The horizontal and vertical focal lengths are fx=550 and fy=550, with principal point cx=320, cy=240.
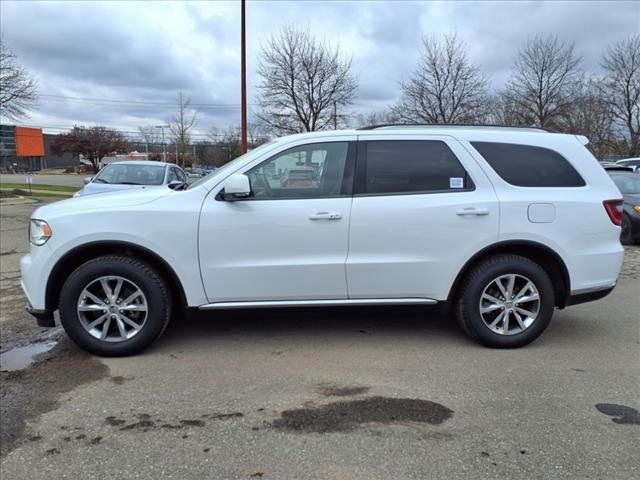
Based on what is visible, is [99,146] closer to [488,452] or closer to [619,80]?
[619,80]

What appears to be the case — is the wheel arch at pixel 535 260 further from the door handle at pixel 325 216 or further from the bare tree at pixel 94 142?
the bare tree at pixel 94 142

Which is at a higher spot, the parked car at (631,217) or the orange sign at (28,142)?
the orange sign at (28,142)

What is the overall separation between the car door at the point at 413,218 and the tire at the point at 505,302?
198mm

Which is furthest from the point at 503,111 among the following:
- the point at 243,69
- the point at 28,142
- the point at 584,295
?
the point at 28,142

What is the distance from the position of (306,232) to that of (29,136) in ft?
307

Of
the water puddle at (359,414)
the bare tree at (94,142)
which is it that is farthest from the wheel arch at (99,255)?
the bare tree at (94,142)

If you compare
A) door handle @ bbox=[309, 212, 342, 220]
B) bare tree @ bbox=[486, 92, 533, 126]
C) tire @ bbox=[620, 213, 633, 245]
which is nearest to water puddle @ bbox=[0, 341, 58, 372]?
door handle @ bbox=[309, 212, 342, 220]

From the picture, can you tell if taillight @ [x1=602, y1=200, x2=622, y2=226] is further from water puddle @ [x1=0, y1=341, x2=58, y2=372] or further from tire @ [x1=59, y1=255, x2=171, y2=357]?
water puddle @ [x1=0, y1=341, x2=58, y2=372]

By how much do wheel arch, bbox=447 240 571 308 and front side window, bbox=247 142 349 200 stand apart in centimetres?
125

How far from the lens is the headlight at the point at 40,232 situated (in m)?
4.27

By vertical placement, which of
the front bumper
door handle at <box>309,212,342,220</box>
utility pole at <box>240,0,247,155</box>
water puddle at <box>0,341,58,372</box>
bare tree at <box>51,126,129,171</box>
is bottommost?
water puddle at <box>0,341,58,372</box>

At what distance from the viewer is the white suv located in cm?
429

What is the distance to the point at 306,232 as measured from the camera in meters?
4.34

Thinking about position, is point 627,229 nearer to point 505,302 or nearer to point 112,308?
point 505,302
